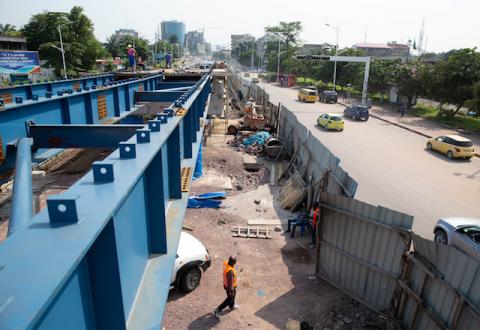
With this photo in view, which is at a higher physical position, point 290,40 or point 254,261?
point 290,40

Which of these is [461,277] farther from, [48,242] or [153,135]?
[48,242]

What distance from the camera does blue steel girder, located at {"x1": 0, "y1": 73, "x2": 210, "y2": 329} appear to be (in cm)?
137

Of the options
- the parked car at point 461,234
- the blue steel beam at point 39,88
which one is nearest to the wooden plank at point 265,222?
the parked car at point 461,234

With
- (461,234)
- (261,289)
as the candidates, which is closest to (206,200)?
(261,289)

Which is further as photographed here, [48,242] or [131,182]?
[131,182]

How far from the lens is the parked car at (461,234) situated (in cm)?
952

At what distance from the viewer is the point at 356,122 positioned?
1324 inches

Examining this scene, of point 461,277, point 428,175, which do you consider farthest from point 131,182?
point 428,175

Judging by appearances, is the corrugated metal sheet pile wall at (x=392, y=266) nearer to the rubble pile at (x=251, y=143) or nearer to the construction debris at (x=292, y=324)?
the construction debris at (x=292, y=324)

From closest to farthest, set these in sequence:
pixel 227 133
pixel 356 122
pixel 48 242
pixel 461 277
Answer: pixel 48 242 < pixel 461 277 < pixel 227 133 < pixel 356 122

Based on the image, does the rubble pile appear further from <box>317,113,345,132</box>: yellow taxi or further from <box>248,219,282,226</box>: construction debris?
<box>248,219,282,226</box>: construction debris

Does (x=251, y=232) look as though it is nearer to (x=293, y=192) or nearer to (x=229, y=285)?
(x=293, y=192)

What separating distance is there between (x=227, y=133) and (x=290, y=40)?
84.8m

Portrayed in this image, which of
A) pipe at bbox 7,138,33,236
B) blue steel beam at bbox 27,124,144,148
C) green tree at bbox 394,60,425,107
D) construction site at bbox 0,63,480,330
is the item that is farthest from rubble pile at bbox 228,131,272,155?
green tree at bbox 394,60,425,107
